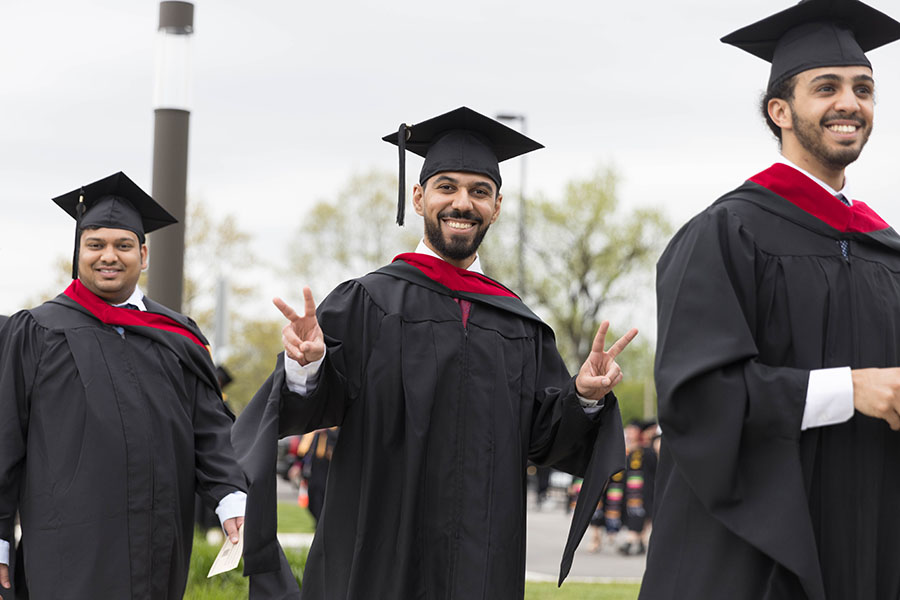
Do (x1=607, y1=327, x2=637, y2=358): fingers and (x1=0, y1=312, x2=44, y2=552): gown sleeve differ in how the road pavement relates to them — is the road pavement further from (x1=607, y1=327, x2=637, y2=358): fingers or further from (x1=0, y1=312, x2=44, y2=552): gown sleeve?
(x1=607, y1=327, x2=637, y2=358): fingers

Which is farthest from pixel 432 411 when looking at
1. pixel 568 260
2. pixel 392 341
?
pixel 568 260

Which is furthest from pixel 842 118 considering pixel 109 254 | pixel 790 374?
pixel 109 254

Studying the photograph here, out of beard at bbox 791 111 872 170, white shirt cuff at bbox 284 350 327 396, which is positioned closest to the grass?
white shirt cuff at bbox 284 350 327 396

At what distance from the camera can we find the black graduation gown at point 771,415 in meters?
3.13

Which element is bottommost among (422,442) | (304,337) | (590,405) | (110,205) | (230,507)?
(230,507)

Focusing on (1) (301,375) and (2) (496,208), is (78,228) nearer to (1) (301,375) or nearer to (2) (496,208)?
(1) (301,375)

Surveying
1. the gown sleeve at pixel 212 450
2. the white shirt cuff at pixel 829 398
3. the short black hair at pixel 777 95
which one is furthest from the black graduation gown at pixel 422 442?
the white shirt cuff at pixel 829 398

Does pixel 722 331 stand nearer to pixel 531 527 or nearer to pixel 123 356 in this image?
pixel 123 356

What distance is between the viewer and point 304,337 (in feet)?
14.1

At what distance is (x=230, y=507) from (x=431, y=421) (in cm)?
138

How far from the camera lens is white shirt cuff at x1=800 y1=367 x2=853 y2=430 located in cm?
311

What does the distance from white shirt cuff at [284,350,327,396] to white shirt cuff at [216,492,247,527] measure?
1.30 metres

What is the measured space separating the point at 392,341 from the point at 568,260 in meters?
35.7

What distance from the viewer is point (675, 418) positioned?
10.4ft
